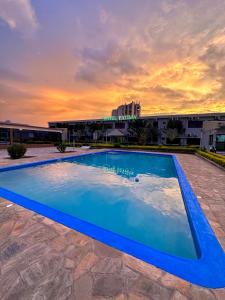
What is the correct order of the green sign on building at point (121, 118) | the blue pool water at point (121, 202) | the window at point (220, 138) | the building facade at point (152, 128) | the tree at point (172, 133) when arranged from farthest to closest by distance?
the green sign on building at point (121, 118)
the building facade at point (152, 128)
the tree at point (172, 133)
the window at point (220, 138)
the blue pool water at point (121, 202)

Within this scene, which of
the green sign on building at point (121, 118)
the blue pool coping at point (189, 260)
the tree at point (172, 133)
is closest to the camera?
the blue pool coping at point (189, 260)

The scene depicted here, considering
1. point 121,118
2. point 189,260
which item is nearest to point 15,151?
point 189,260

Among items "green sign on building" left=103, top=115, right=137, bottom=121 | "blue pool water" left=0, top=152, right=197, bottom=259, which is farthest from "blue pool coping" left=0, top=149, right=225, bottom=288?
"green sign on building" left=103, top=115, right=137, bottom=121

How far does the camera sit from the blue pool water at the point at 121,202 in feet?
12.3

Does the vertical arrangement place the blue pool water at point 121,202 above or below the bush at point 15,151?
below

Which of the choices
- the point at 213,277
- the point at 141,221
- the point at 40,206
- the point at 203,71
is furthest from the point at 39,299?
the point at 203,71

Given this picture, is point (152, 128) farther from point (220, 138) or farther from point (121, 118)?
point (220, 138)

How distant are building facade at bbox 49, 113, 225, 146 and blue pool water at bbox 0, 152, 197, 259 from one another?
91.6 feet

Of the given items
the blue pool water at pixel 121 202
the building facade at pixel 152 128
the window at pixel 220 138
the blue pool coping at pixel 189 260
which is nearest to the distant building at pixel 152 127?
the building facade at pixel 152 128

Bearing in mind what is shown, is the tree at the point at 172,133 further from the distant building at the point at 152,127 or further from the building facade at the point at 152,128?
the distant building at the point at 152,127

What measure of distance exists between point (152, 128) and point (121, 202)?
35.1m

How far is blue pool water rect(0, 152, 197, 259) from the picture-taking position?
3752 millimetres

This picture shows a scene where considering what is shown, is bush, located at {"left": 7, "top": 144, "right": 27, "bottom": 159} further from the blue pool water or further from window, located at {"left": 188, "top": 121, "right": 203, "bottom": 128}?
window, located at {"left": 188, "top": 121, "right": 203, "bottom": 128}

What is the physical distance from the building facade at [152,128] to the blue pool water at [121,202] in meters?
27.9
